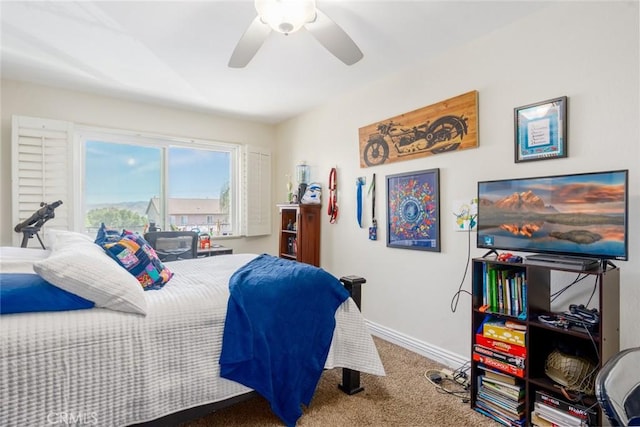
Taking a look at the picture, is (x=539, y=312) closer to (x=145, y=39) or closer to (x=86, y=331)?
(x=86, y=331)

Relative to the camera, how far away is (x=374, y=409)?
6.53ft

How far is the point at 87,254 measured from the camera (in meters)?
1.52

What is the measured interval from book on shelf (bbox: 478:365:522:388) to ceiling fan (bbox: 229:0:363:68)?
6.73 ft

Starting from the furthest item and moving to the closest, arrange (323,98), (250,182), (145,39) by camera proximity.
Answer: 1. (250,182)
2. (323,98)
3. (145,39)

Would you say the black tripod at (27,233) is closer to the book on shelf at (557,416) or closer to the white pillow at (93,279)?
the white pillow at (93,279)

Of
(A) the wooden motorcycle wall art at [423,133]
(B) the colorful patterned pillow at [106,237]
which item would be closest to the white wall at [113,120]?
(B) the colorful patterned pillow at [106,237]

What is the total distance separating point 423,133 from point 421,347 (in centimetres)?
178

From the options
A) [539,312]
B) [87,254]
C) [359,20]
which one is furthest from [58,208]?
[539,312]

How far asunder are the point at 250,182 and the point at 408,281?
2.58 metres

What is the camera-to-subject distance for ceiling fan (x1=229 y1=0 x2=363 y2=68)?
1701 mm

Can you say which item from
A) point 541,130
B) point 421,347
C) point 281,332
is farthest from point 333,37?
point 421,347

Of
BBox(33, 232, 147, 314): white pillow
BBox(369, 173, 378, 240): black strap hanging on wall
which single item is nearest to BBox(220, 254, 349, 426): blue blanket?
BBox(33, 232, 147, 314): white pillow

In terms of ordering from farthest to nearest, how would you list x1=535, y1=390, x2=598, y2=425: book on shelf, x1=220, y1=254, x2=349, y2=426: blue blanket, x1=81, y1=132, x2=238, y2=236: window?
x1=81, y1=132, x2=238, y2=236: window
x1=220, y1=254, x2=349, y2=426: blue blanket
x1=535, y1=390, x2=598, y2=425: book on shelf

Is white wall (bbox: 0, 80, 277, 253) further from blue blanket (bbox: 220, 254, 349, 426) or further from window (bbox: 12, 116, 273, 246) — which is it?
blue blanket (bbox: 220, 254, 349, 426)
